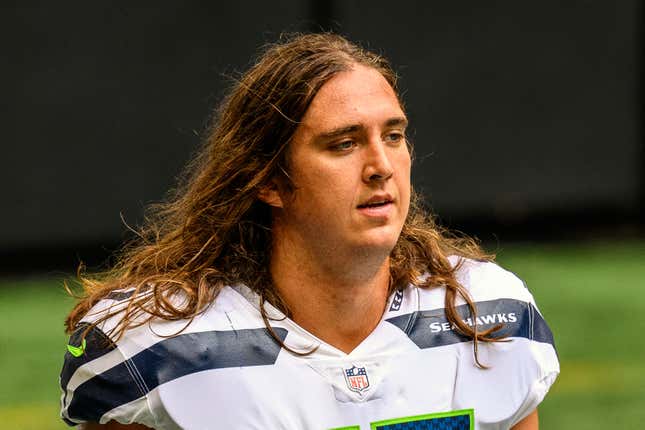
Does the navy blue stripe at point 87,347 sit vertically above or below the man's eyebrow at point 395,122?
below

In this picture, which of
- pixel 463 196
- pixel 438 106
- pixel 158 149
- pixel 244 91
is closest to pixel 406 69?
pixel 438 106

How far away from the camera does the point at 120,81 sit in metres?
9.82

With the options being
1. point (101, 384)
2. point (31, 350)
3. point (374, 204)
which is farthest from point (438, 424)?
point (31, 350)

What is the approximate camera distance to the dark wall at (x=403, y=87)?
31.7 feet

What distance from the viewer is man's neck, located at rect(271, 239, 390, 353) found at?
11.7 ft

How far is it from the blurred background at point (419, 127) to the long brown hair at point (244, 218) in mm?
4174

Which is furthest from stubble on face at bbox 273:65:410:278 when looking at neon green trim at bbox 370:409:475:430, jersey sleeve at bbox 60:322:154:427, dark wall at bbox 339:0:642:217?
dark wall at bbox 339:0:642:217

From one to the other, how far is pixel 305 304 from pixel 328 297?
0.07m

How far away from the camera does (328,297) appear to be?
3.58 meters

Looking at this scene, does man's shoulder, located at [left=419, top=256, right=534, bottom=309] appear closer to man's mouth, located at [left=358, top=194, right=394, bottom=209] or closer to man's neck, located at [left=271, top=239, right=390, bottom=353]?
man's neck, located at [left=271, top=239, right=390, bottom=353]

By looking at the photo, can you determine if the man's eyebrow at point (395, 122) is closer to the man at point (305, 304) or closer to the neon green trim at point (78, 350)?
the man at point (305, 304)

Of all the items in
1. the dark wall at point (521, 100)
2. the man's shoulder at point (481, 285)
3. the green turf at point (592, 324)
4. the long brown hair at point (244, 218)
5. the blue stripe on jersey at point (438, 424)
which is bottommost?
the green turf at point (592, 324)

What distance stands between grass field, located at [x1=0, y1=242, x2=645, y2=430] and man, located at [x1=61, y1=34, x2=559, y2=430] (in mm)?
2889

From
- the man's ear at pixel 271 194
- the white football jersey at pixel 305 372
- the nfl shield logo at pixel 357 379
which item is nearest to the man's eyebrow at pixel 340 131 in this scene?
the man's ear at pixel 271 194
